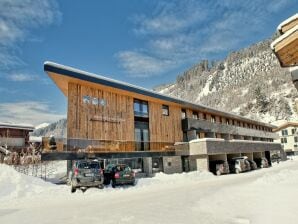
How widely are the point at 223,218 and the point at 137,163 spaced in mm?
22133

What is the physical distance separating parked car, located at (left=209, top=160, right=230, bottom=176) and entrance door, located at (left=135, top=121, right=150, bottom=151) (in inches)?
349

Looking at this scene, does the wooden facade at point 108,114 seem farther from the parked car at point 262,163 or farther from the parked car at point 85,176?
the parked car at point 262,163

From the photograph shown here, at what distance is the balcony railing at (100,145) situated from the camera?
2115 centimetres

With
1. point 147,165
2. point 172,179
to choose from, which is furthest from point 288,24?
point 147,165

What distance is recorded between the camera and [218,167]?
32125mm

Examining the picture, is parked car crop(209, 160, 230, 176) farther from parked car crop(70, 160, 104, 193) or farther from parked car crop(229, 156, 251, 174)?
parked car crop(70, 160, 104, 193)

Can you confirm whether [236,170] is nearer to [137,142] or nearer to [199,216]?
[137,142]

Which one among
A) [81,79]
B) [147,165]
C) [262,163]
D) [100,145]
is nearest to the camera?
[81,79]

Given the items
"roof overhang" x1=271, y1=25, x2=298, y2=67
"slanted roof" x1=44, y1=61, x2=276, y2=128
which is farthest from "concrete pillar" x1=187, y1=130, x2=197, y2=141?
"roof overhang" x1=271, y1=25, x2=298, y2=67

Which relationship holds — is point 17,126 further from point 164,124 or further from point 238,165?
point 238,165

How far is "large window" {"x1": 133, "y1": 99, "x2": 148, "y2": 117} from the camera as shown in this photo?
2997 centimetres

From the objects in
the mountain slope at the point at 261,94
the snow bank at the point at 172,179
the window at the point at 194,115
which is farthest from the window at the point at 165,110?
the mountain slope at the point at 261,94

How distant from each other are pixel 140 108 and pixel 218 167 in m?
11.4

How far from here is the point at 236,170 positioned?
3425 cm
